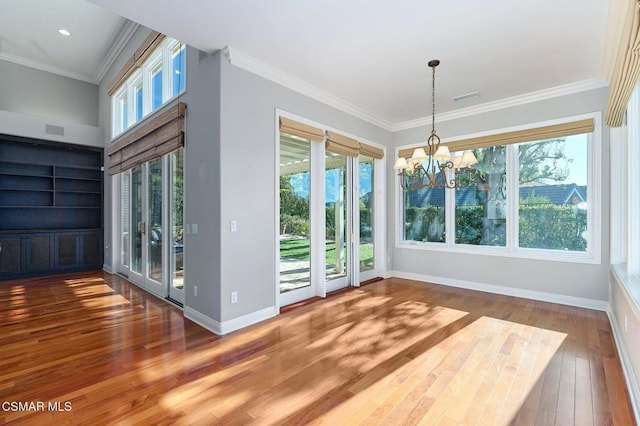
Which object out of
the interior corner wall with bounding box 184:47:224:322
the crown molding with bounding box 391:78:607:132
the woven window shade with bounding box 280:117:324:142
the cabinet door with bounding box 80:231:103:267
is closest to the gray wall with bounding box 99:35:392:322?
the interior corner wall with bounding box 184:47:224:322

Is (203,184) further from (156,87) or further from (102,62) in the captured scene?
(102,62)

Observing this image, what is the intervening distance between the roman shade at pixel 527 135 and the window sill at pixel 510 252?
158cm

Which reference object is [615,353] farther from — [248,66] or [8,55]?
[8,55]

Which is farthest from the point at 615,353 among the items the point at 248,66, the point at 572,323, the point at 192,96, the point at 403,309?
the point at 192,96

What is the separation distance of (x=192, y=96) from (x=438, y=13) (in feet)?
8.93

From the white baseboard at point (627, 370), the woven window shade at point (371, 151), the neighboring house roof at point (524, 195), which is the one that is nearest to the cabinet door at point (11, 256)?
the woven window shade at point (371, 151)

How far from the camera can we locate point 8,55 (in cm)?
577

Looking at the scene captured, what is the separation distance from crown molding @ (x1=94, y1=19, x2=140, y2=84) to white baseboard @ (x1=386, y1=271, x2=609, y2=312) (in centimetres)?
620

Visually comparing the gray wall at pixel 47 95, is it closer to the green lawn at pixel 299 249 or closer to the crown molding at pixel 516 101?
the green lawn at pixel 299 249

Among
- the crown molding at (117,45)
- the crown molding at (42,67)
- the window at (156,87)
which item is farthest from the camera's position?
the crown molding at (42,67)

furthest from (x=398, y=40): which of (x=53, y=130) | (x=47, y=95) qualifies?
(x=47, y=95)

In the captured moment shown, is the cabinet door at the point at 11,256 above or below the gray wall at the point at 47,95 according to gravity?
below

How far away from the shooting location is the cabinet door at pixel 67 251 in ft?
19.4

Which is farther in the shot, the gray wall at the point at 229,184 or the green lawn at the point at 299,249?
the green lawn at the point at 299,249
